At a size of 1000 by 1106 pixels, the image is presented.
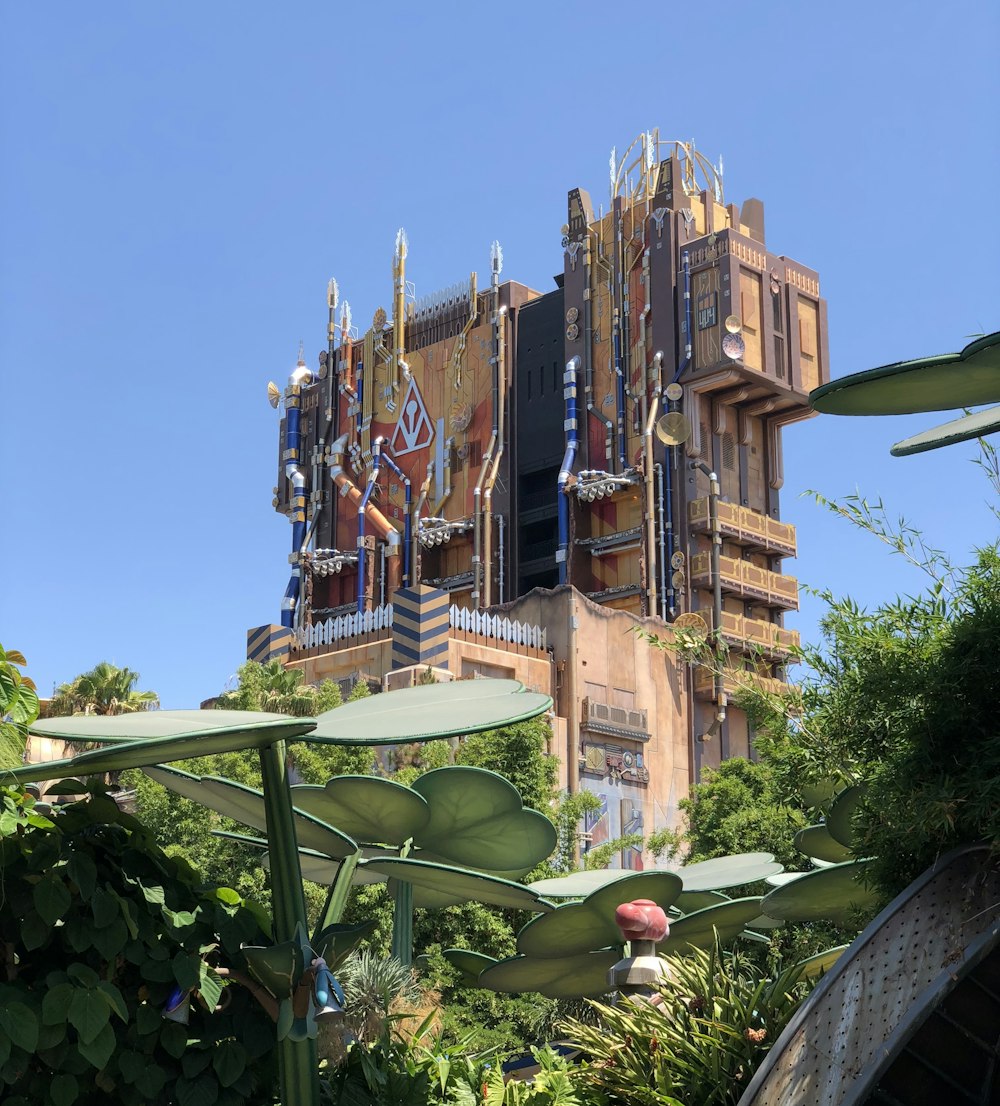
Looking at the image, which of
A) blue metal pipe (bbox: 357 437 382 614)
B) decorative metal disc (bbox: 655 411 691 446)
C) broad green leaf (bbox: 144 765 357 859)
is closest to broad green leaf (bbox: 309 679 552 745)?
broad green leaf (bbox: 144 765 357 859)

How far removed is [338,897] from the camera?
29.0 ft

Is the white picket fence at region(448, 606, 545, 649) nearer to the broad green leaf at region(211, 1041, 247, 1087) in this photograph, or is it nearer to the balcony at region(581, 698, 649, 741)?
the balcony at region(581, 698, 649, 741)

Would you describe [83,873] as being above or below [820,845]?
below

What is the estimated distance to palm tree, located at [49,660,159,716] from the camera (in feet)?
103

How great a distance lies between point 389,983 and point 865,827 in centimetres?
290

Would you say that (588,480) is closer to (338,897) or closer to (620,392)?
(620,392)

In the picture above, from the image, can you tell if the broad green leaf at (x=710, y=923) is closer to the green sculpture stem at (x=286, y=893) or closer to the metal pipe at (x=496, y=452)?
the green sculpture stem at (x=286, y=893)

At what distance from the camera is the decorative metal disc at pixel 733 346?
42.3 meters

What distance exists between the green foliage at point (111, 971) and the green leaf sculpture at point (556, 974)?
3.52m

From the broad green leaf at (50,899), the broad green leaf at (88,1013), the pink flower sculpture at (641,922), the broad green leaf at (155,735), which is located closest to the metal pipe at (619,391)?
the pink flower sculpture at (641,922)

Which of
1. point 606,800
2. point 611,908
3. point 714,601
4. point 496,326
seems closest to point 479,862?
point 611,908

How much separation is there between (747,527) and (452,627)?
12.0 meters

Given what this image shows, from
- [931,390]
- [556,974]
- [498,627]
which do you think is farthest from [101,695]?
[931,390]

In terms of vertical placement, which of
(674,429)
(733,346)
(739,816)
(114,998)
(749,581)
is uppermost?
(733,346)
